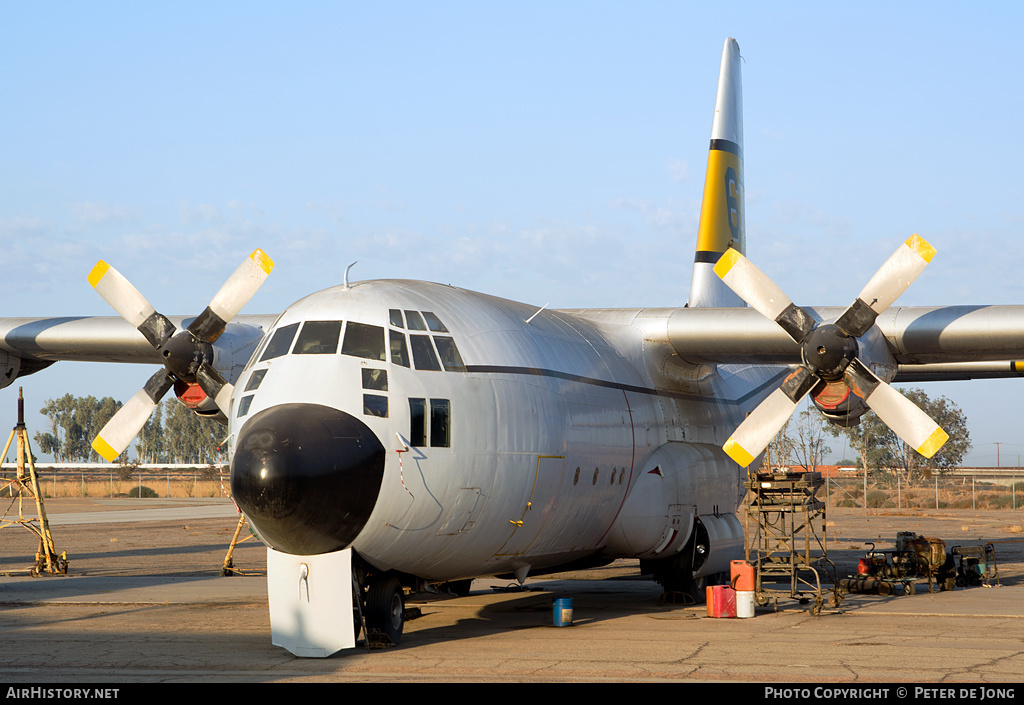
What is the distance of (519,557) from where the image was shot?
37.2 ft

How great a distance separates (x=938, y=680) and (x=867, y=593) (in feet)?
28.0

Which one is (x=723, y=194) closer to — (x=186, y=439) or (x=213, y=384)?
(x=213, y=384)

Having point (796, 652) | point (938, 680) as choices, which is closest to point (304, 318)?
point (796, 652)

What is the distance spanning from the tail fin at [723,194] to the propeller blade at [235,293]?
936 cm

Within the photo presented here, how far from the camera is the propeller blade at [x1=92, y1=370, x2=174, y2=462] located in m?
13.7

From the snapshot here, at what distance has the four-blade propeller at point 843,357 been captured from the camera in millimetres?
12367

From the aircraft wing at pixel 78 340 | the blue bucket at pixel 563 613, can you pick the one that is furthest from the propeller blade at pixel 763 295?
the aircraft wing at pixel 78 340

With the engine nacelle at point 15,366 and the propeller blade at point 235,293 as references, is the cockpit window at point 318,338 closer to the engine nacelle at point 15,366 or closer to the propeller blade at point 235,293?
the propeller blade at point 235,293

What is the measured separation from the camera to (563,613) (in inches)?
468

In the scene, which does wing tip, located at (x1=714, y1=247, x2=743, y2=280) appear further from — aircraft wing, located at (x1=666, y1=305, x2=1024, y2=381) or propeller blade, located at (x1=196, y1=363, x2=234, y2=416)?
propeller blade, located at (x1=196, y1=363, x2=234, y2=416)

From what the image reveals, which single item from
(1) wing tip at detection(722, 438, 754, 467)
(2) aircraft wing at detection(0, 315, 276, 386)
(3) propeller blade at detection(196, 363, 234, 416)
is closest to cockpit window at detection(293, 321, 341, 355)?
(3) propeller blade at detection(196, 363, 234, 416)

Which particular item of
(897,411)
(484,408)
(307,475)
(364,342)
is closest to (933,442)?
(897,411)

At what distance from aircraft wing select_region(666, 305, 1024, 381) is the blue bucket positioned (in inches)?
177

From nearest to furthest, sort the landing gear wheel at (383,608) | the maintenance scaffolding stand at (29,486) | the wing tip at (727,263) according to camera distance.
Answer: the landing gear wheel at (383,608), the wing tip at (727,263), the maintenance scaffolding stand at (29,486)
